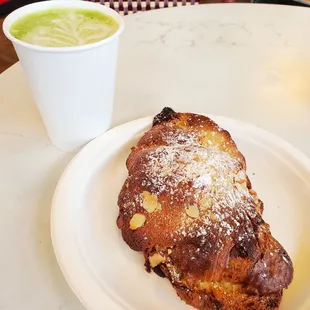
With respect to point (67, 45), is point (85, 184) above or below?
below

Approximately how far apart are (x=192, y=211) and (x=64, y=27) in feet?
1.37

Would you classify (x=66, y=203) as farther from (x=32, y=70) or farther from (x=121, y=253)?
(x=32, y=70)

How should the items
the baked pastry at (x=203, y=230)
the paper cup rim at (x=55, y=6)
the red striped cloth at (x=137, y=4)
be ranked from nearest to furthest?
the baked pastry at (x=203, y=230) < the paper cup rim at (x=55, y=6) < the red striped cloth at (x=137, y=4)

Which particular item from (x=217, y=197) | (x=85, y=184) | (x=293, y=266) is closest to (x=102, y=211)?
(x=85, y=184)

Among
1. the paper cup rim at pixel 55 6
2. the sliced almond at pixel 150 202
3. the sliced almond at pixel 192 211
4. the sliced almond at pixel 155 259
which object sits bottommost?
the sliced almond at pixel 155 259

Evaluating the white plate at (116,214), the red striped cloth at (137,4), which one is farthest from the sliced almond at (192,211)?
the red striped cloth at (137,4)

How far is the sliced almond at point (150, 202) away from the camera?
0.62 metres

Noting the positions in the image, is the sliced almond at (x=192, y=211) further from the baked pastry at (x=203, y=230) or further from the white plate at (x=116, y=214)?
the white plate at (x=116, y=214)

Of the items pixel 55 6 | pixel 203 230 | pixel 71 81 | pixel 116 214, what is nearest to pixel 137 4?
pixel 55 6

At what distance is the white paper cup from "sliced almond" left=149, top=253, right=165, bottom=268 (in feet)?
1.09

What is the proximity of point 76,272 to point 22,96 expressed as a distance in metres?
0.53

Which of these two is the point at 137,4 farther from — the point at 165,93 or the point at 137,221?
the point at 137,221

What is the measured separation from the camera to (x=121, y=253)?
0.66 m

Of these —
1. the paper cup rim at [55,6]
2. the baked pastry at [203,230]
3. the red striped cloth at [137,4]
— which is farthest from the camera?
the red striped cloth at [137,4]
